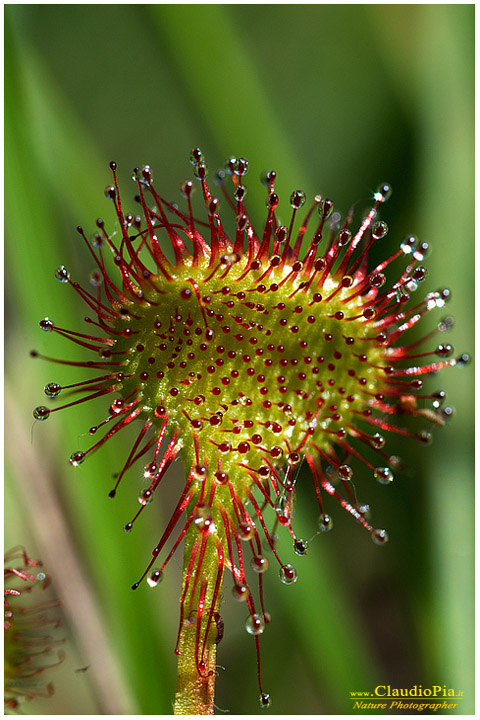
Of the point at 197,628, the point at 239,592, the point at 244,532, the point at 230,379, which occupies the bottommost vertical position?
the point at 197,628

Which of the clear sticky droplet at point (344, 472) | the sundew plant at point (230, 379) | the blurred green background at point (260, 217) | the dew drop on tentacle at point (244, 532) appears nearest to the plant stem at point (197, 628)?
the sundew plant at point (230, 379)

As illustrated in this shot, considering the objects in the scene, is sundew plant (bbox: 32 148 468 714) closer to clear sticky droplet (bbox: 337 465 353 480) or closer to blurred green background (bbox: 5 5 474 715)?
clear sticky droplet (bbox: 337 465 353 480)

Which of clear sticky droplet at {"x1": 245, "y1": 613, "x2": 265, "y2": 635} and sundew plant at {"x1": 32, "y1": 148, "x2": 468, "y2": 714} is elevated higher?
sundew plant at {"x1": 32, "y1": 148, "x2": 468, "y2": 714}

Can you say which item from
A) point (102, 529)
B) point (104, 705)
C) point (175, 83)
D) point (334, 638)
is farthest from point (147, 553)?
point (175, 83)

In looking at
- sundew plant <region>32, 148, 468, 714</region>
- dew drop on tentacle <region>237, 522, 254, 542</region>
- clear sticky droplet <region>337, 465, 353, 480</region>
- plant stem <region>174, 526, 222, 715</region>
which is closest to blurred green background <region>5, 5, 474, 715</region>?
plant stem <region>174, 526, 222, 715</region>

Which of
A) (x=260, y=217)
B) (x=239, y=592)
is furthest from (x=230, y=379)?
(x=260, y=217)

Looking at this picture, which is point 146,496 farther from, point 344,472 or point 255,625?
Result: point 344,472

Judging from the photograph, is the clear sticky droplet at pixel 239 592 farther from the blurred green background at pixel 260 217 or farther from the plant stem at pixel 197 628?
the blurred green background at pixel 260 217

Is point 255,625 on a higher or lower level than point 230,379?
lower
